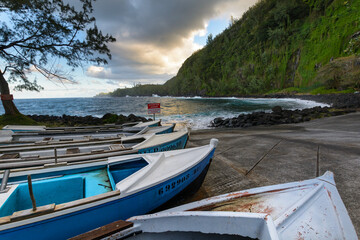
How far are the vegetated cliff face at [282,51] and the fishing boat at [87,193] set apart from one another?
13143 millimetres

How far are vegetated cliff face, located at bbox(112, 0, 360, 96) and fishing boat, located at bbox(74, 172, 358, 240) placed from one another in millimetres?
12367

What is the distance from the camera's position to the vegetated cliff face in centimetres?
4247

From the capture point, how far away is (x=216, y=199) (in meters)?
2.14

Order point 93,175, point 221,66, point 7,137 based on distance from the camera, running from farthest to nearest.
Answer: point 221,66 → point 7,137 → point 93,175

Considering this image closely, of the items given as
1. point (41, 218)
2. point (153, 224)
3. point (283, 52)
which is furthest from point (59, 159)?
point (283, 52)

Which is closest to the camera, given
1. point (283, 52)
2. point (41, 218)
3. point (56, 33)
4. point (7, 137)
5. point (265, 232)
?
point (265, 232)

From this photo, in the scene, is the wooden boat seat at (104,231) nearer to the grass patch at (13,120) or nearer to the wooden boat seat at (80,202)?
the wooden boat seat at (80,202)

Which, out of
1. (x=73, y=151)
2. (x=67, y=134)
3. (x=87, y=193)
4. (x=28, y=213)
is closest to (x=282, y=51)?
(x=67, y=134)

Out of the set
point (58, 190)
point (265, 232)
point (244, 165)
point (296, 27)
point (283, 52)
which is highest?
point (296, 27)

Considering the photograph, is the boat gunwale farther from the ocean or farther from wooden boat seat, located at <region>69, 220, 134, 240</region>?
the ocean

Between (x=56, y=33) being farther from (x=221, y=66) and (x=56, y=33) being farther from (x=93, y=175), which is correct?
(x=221, y=66)

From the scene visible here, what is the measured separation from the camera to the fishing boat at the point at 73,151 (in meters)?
3.26

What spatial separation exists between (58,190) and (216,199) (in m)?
2.70

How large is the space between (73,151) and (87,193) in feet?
7.69
